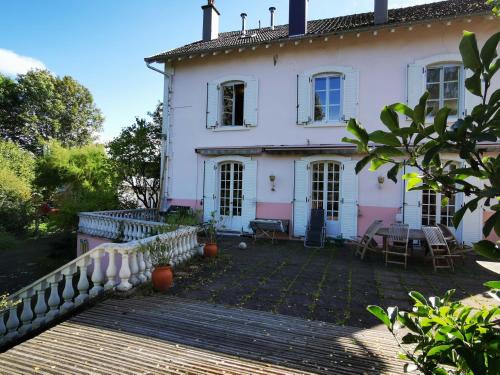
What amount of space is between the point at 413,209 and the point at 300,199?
3.13 m

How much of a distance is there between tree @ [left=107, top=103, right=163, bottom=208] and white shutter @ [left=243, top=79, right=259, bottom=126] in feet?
12.9

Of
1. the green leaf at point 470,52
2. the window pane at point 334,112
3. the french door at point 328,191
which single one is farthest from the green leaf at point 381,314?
the window pane at point 334,112

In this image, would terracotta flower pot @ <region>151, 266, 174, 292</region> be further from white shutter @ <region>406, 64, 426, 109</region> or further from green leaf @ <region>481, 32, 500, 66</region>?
white shutter @ <region>406, 64, 426, 109</region>

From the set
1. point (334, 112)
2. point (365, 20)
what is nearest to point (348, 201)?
point (334, 112)

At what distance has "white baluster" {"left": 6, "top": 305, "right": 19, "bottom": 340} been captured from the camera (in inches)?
173

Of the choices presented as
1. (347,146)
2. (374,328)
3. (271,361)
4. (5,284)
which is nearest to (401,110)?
(271,361)

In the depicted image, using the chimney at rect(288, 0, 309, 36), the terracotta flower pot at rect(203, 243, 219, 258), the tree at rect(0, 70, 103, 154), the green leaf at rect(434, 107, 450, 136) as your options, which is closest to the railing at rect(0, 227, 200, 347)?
the terracotta flower pot at rect(203, 243, 219, 258)

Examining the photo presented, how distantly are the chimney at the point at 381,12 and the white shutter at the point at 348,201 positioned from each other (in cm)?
420

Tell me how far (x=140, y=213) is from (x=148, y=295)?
671 cm

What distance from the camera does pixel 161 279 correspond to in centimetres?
439

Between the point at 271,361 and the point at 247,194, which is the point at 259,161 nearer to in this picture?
the point at 247,194

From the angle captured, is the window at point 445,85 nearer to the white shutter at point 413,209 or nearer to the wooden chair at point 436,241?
the white shutter at point 413,209

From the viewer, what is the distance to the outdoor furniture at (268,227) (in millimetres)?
8607

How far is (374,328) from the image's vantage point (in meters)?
3.32
